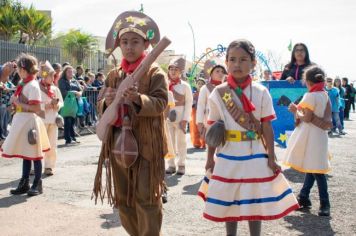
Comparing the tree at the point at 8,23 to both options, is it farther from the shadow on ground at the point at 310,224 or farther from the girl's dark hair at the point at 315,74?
the shadow on ground at the point at 310,224

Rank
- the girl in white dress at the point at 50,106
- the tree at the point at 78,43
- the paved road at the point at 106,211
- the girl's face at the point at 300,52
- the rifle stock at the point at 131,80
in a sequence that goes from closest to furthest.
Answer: the rifle stock at the point at 131,80 → the paved road at the point at 106,211 → the girl's face at the point at 300,52 → the girl in white dress at the point at 50,106 → the tree at the point at 78,43

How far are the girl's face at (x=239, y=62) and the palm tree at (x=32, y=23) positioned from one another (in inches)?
1134

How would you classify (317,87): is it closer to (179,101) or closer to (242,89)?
(242,89)

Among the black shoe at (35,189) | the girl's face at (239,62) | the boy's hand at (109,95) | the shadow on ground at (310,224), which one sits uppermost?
the girl's face at (239,62)

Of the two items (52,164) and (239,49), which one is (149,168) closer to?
(239,49)

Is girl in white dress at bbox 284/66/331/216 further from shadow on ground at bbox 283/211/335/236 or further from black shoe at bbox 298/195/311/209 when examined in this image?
shadow on ground at bbox 283/211/335/236

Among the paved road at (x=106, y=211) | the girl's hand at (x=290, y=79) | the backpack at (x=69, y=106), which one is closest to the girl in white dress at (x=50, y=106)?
the paved road at (x=106, y=211)

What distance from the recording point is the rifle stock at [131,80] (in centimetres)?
338

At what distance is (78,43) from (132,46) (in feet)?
100

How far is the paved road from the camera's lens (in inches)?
187

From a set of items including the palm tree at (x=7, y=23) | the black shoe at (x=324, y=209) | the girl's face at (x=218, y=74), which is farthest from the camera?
the palm tree at (x=7, y=23)

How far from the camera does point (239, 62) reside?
12.6 ft

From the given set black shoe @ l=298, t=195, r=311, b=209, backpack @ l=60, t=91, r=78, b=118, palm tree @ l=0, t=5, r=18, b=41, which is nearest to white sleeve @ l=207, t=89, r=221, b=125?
black shoe @ l=298, t=195, r=311, b=209

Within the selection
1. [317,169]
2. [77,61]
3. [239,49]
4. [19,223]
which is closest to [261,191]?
[239,49]
